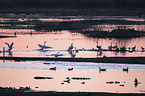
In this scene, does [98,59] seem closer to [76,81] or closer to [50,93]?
[76,81]

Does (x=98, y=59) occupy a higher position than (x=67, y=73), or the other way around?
(x=98, y=59)

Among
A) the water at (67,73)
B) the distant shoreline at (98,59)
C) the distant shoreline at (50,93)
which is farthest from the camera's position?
the distant shoreline at (98,59)

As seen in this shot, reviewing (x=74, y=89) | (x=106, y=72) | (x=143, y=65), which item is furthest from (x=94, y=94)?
(x=143, y=65)

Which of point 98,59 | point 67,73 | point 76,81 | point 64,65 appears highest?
point 98,59

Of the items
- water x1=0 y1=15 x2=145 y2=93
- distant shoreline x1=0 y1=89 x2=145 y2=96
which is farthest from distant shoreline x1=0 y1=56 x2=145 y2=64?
distant shoreline x1=0 y1=89 x2=145 y2=96

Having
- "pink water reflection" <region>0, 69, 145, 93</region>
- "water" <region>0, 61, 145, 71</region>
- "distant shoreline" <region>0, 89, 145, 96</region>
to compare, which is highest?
"water" <region>0, 61, 145, 71</region>

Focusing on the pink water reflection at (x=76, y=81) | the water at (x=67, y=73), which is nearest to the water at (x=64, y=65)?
the water at (x=67, y=73)

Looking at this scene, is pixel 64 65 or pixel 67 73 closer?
pixel 67 73

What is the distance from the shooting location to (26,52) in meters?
23.2

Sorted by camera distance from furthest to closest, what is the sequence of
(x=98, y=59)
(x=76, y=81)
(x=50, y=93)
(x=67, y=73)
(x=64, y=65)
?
(x=98, y=59) → (x=64, y=65) → (x=67, y=73) → (x=76, y=81) → (x=50, y=93)

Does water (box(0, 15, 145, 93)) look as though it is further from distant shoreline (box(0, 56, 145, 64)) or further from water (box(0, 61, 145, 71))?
distant shoreline (box(0, 56, 145, 64))

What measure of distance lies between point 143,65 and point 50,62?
16.4 feet

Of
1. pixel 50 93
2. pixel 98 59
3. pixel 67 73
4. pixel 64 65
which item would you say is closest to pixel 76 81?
pixel 67 73

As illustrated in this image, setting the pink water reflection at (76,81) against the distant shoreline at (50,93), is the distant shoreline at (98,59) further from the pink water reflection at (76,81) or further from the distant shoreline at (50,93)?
the distant shoreline at (50,93)
